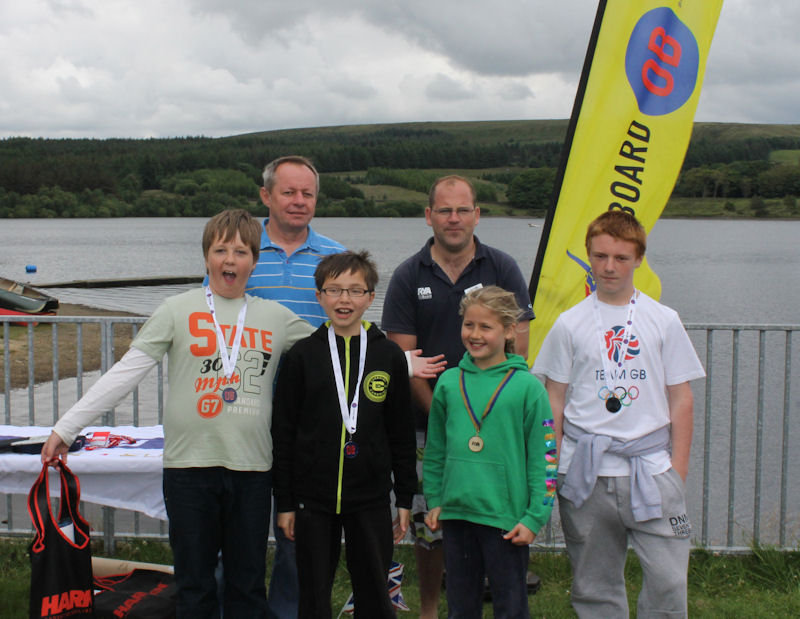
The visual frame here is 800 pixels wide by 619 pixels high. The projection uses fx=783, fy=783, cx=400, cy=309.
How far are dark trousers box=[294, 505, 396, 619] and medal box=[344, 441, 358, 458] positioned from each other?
0.85ft

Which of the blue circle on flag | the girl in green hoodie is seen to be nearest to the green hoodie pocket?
the girl in green hoodie

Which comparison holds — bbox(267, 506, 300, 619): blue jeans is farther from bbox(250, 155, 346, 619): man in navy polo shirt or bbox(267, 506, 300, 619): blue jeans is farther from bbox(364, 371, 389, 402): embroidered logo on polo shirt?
bbox(250, 155, 346, 619): man in navy polo shirt

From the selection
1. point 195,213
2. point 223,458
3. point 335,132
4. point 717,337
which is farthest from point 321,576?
point 335,132

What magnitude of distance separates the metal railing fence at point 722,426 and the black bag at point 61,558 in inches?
59.3

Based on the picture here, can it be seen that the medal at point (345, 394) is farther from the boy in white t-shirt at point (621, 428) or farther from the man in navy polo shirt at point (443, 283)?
the boy in white t-shirt at point (621, 428)

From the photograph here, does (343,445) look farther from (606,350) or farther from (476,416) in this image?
(606,350)

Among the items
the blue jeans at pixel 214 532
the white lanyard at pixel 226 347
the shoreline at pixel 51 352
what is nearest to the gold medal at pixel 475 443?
the blue jeans at pixel 214 532

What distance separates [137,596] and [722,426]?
7694mm

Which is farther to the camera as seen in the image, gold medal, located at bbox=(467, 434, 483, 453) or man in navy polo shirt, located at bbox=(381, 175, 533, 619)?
man in navy polo shirt, located at bbox=(381, 175, 533, 619)

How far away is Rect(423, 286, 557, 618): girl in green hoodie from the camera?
3195 millimetres

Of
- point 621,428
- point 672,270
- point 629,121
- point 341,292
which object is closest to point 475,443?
point 621,428

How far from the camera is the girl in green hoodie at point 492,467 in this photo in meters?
3.20

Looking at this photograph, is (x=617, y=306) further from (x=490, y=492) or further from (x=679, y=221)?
(x=679, y=221)

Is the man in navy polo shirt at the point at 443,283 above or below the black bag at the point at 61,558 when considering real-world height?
above
